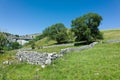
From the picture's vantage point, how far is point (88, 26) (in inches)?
2579

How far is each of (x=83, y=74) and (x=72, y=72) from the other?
3.50 ft

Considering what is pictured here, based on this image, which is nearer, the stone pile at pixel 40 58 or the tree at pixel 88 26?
the stone pile at pixel 40 58

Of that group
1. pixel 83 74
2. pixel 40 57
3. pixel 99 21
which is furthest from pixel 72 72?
pixel 99 21

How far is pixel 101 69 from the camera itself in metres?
14.1

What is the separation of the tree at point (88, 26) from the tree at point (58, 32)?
874 inches

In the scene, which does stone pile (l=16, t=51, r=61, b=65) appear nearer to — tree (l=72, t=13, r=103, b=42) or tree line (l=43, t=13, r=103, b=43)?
tree line (l=43, t=13, r=103, b=43)

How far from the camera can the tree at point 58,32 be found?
88.4 metres

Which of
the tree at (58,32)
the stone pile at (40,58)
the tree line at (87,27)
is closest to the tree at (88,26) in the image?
the tree line at (87,27)

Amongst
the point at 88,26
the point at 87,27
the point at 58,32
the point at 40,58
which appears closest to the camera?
the point at 40,58

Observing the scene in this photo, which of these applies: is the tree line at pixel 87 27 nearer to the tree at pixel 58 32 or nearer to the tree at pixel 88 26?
the tree at pixel 88 26

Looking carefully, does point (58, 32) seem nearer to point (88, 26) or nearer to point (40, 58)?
point (88, 26)

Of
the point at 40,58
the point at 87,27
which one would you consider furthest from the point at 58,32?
the point at 40,58

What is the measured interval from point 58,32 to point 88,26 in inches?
1053

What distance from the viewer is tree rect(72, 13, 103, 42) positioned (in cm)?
6322
